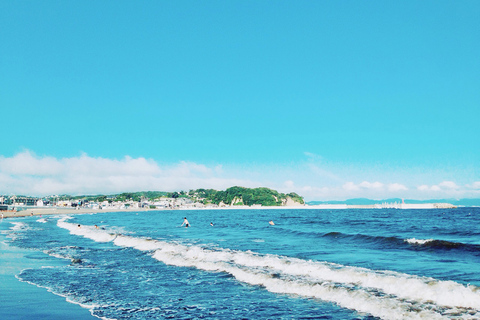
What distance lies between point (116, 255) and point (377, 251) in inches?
702

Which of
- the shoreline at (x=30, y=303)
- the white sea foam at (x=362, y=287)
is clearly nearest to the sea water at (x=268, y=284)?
the white sea foam at (x=362, y=287)

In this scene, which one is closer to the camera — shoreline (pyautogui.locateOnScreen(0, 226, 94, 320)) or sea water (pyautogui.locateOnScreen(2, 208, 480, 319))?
shoreline (pyautogui.locateOnScreen(0, 226, 94, 320))

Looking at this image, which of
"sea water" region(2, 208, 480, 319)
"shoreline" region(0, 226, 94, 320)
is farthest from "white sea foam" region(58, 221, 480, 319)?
"shoreline" region(0, 226, 94, 320)

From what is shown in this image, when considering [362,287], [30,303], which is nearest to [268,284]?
[362,287]

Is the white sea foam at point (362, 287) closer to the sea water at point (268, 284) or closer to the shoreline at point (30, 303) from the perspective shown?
the sea water at point (268, 284)

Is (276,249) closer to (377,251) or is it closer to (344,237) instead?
(377,251)

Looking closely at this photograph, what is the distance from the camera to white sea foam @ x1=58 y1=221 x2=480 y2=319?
10315 millimetres

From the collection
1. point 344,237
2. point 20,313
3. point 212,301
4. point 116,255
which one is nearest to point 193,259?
point 116,255

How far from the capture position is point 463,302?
10695mm

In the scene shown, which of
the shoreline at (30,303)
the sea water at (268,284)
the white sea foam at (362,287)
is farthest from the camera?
the sea water at (268,284)

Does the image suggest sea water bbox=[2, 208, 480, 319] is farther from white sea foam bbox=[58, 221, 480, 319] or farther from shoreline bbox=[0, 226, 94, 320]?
shoreline bbox=[0, 226, 94, 320]

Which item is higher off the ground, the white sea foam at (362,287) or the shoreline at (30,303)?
the white sea foam at (362,287)

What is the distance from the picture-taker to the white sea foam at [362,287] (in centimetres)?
1031

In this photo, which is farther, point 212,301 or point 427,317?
point 212,301
